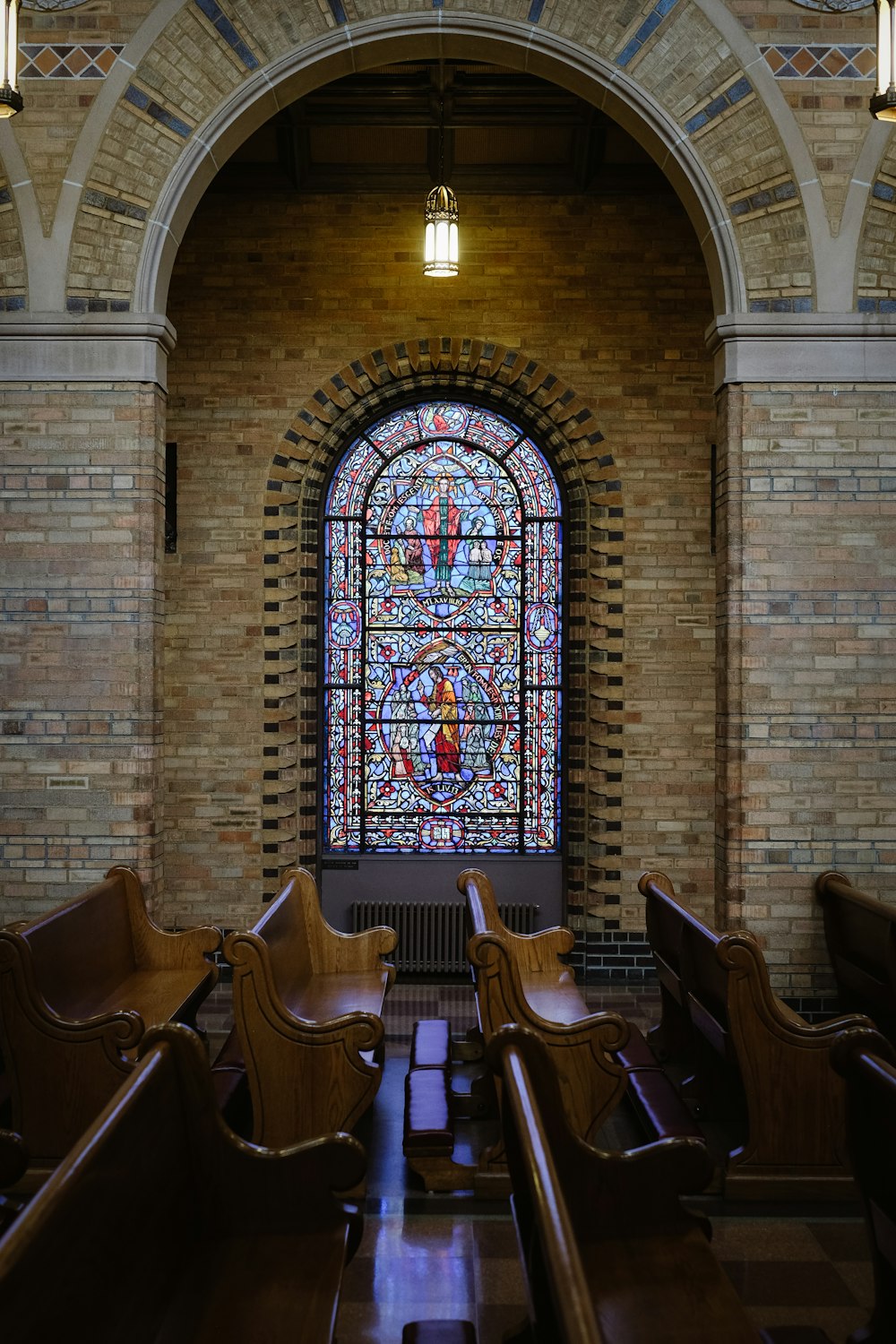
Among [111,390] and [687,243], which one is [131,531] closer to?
[111,390]

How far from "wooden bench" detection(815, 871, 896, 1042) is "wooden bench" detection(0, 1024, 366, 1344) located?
10.7 feet

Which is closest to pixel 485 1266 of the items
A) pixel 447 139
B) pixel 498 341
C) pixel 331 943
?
pixel 331 943

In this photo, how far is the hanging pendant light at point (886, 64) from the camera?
443 centimetres

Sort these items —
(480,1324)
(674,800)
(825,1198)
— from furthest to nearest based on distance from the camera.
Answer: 1. (674,800)
2. (825,1198)
3. (480,1324)

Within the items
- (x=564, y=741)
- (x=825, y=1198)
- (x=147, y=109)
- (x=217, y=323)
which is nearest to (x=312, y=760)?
(x=564, y=741)

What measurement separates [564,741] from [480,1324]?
5.43 m

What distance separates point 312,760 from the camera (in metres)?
8.84

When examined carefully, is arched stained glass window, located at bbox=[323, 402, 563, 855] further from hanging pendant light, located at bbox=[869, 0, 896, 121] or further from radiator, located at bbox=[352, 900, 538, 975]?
hanging pendant light, located at bbox=[869, 0, 896, 121]

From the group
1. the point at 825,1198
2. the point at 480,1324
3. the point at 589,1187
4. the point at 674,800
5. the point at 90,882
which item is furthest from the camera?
the point at 674,800

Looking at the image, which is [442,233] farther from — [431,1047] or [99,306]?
[431,1047]

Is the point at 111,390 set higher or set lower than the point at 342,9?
lower

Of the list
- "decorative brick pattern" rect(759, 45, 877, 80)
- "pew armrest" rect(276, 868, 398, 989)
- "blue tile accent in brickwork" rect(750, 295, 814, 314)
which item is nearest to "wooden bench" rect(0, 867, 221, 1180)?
"pew armrest" rect(276, 868, 398, 989)

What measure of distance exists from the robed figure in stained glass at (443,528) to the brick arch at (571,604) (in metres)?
0.82

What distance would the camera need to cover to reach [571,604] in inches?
350
